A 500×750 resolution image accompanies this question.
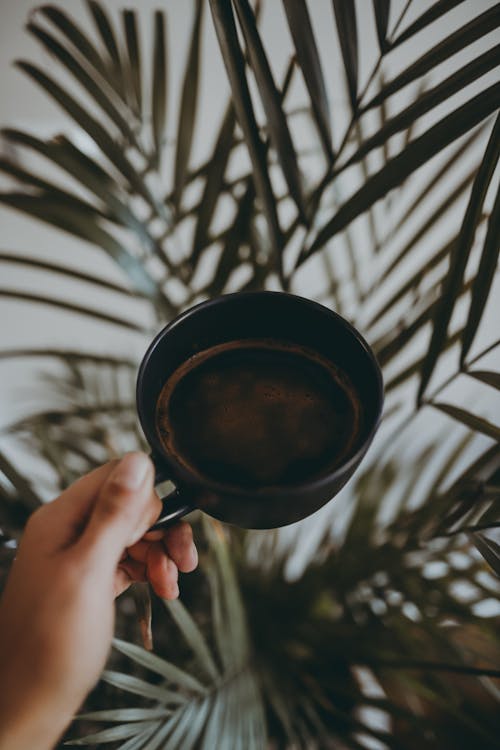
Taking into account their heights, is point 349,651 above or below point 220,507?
below

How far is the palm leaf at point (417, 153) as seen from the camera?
29 cm

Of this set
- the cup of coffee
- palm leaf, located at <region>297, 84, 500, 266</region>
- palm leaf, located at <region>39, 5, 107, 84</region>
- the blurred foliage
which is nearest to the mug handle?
the cup of coffee

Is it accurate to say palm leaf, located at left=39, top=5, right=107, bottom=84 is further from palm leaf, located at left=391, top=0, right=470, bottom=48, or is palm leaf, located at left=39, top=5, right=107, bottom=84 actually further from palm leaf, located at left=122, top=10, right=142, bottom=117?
palm leaf, located at left=391, top=0, right=470, bottom=48

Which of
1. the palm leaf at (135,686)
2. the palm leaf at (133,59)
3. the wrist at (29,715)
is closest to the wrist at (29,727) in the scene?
the wrist at (29,715)

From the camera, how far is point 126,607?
62 centimetres

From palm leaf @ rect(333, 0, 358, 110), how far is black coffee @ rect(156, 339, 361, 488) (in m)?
0.18

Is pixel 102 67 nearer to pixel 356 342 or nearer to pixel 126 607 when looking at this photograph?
pixel 356 342

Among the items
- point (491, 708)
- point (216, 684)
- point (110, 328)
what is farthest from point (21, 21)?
point (491, 708)

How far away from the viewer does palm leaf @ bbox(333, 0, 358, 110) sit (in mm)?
300

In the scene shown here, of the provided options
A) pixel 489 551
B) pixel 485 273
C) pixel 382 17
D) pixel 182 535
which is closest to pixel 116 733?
pixel 182 535

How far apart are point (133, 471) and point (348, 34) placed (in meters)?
0.28

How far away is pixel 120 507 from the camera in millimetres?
242

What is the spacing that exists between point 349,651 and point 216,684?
0.19m

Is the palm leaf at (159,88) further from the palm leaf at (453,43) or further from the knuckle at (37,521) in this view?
the knuckle at (37,521)
